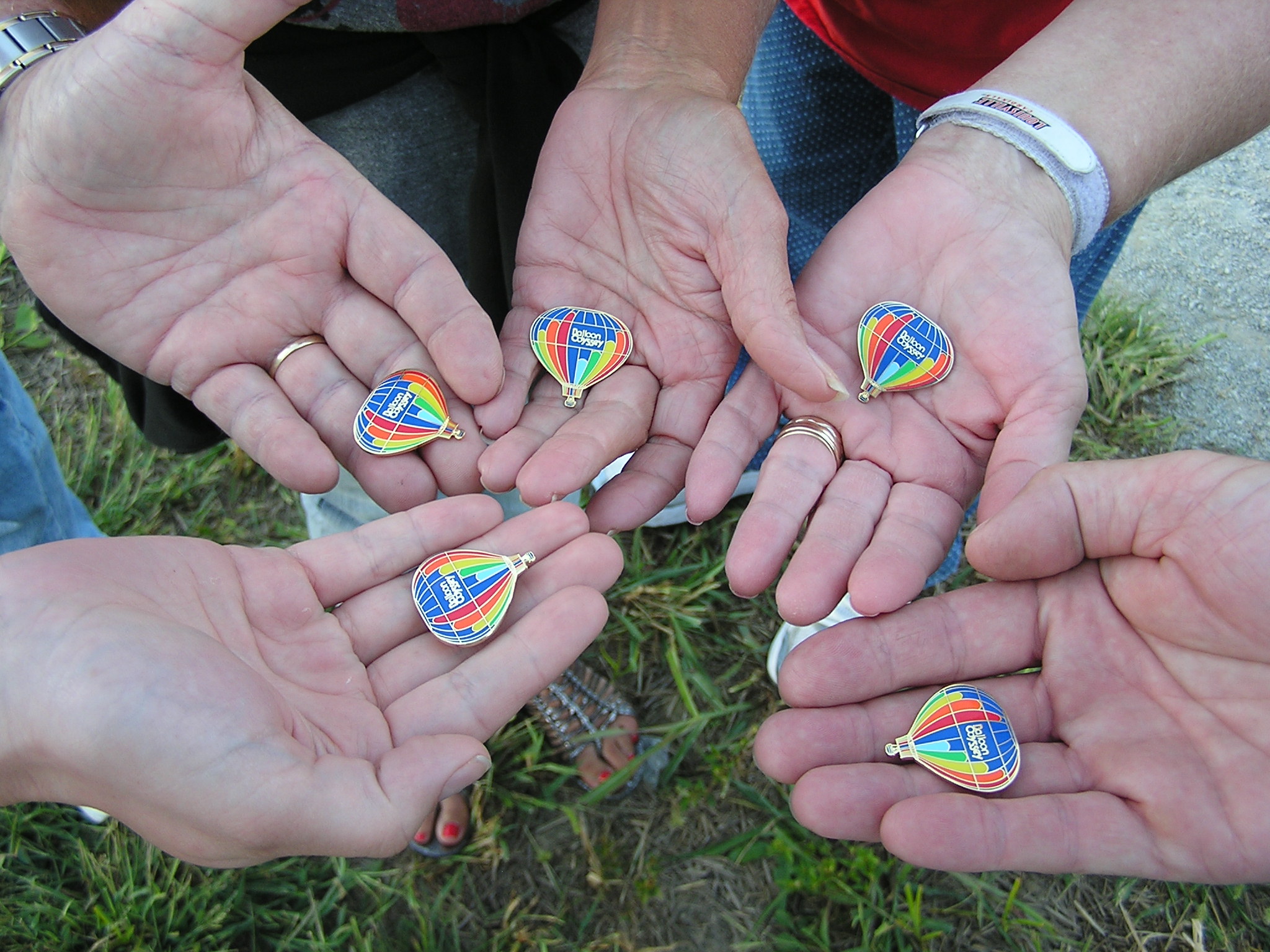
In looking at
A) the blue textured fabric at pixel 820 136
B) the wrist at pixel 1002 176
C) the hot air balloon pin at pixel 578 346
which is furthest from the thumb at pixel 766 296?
the blue textured fabric at pixel 820 136

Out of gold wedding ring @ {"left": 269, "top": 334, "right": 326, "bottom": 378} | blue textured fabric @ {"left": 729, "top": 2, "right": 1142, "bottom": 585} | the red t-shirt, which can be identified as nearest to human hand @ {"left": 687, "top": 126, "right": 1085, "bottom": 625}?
the red t-shirt

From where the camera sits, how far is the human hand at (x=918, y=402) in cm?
168

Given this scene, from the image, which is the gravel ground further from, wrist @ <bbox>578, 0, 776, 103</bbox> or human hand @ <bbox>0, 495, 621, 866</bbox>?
human hand @ <bbox>0, 495, 621, 866</bbox>

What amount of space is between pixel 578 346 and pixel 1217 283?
10.3 ft

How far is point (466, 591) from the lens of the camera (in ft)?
5.56

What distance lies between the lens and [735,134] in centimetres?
207

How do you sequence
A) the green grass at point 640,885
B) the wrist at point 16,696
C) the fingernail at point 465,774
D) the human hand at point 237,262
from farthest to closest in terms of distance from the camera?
the green grass at point 640,885 → the human hand at point 237,262 → the fingernail at point 465,774 → the wrist at point 16,696

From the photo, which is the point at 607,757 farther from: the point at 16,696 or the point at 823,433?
the point at 16,696

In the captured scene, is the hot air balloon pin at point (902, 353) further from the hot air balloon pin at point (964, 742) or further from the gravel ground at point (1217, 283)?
the gravel ground at point (1217, 283)

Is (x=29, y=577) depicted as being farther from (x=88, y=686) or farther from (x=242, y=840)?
(x=242, y=840)

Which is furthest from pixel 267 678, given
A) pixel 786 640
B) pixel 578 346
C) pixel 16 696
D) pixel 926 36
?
pixel 926 36

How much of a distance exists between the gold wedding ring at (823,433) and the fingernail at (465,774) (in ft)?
2.91

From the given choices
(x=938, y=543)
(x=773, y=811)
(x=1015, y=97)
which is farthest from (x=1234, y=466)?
(x=773, y=811)

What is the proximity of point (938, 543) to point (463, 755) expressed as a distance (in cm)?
97
